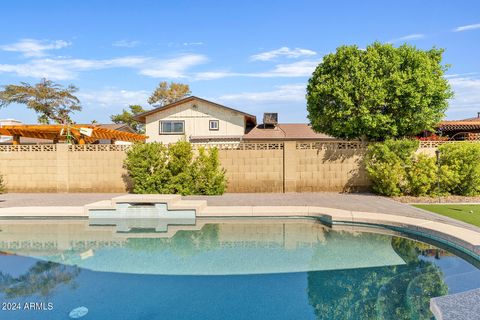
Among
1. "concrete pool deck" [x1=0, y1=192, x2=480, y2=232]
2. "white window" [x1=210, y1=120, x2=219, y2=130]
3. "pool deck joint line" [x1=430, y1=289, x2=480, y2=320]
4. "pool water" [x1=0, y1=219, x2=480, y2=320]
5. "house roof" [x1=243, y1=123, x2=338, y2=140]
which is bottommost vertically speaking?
"pool water" [x1=0, y1=219, x2=480, y2=320]

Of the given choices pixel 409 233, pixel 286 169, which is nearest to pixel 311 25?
pixel 286 169

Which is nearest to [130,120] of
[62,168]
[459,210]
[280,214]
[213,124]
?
[213,124]

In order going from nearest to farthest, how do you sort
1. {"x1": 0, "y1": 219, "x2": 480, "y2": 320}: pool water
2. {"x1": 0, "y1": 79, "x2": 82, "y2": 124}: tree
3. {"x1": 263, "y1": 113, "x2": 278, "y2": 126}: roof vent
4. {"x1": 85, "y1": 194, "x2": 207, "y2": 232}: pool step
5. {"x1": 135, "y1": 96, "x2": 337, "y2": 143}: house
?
{"x1": 0, "y1": 219, "x2": 480, "y2": 320}: pool water → {"x1": 85, "y1": 194, "x2": 207, "y2": 232}: pool step → {"x1": 135, "y1": 96, "x2": 337, "y2": 143}: house → {"x1": 263, "y1": 113, "x2": 278, "y2": 126}: roof vent → {"x1": 0, "y1": 79, "x2": 82, "y2": 124}: tree

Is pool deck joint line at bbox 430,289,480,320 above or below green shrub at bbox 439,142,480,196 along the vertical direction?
below

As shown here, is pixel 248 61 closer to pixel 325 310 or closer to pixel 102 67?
pixel 102 67

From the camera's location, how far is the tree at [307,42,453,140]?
13938mm

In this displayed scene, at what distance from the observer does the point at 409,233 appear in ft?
29.3

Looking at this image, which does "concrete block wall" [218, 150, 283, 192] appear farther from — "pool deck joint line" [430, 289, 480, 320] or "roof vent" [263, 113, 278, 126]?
"roof vent" [263, 113, 278, 126]

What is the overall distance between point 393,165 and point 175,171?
9252 mm

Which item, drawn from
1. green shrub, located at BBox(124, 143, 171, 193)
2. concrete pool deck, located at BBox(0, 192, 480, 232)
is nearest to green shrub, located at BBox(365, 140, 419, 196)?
concrete pool deck, located at BBox(0, 192, 480, 232)

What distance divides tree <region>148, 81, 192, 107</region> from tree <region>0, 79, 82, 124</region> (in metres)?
12.8

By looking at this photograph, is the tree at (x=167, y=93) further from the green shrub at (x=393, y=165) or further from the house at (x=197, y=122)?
the green shrub at (x=393, y=165)

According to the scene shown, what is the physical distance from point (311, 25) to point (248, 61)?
8042mm

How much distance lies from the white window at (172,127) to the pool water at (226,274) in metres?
17.4
